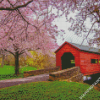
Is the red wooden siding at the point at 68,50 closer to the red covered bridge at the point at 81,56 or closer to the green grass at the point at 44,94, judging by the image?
the red covered bridge at the point at 81,56

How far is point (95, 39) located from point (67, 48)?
14.3 feet

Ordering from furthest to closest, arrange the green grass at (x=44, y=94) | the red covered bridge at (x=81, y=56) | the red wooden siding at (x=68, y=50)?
the red wooden siding at (x=68, y=50) → the red covered bridge at (x=81, y=56) → the green grass at (x=44, y=94)

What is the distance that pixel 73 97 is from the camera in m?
4.40

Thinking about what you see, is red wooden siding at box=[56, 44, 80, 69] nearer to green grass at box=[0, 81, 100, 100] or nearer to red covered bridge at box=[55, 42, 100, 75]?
red covered bridge at box=[55, 42, 100, 75]

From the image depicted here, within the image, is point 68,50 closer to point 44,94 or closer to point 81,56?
point 81,56

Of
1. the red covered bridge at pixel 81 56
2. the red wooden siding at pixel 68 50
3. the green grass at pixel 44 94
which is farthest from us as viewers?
the red wooden siding at pixel 68 50

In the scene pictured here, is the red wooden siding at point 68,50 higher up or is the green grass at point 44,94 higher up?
the red wooden siding at point 68,50

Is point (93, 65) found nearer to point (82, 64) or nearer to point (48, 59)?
point (82, 64)

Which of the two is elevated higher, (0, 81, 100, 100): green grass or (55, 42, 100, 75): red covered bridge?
(55, 42, 100, 75): red covered bridge

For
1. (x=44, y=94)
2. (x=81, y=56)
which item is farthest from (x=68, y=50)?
(x=44, y=94)

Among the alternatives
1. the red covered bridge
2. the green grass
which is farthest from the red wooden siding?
the green grass

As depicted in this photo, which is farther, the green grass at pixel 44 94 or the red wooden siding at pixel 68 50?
the red wooden siding at pixel 68 50

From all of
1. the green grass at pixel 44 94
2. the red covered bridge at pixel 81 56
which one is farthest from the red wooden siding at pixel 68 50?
the green grass at pixel 44 94

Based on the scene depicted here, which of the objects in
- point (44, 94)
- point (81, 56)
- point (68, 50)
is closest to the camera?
point (44, 94)
